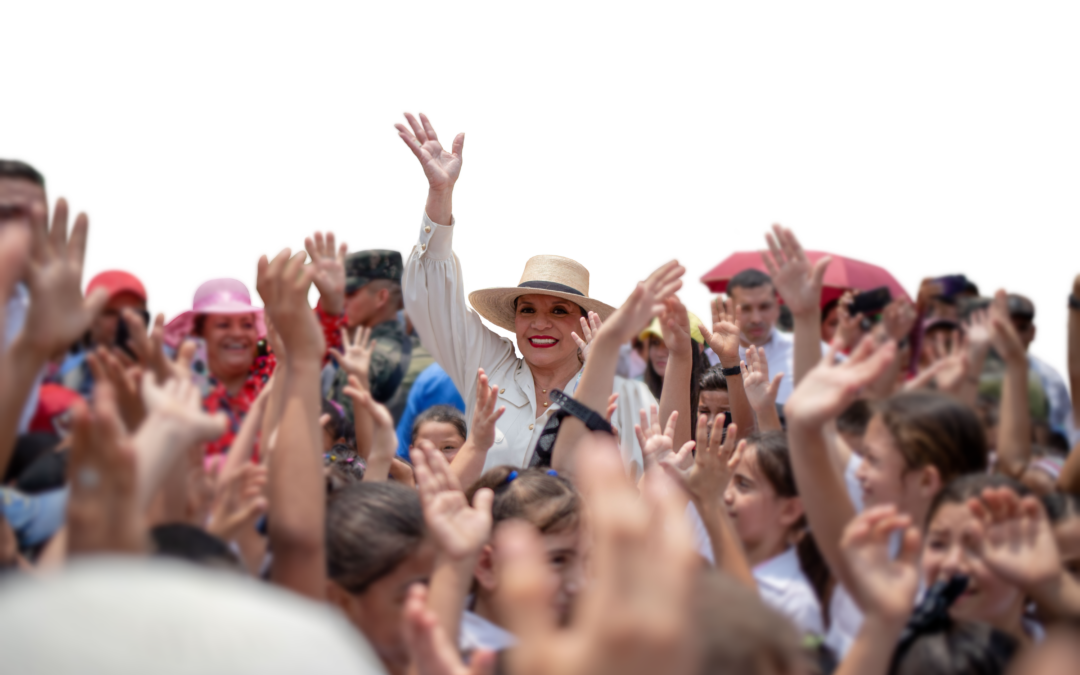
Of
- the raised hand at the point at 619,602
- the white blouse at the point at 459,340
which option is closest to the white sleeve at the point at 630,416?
the white blouse at the point at 459,340

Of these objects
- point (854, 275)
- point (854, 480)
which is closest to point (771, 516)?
point (854, 480)

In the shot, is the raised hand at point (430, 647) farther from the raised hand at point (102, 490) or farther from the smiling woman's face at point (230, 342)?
the smiling woman's face at point (230, 342)

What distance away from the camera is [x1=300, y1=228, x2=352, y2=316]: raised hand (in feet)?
8.64

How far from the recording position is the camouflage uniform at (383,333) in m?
4.88

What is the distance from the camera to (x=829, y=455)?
6.99 ft

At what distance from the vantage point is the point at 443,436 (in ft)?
13.2

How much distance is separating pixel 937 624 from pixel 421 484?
1.12 meters

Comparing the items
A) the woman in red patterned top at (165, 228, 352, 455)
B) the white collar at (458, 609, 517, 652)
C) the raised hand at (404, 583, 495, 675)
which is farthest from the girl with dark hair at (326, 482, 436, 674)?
the raised hand at (404, 583, 495, 675)

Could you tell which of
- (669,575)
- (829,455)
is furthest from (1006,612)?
(669,575)

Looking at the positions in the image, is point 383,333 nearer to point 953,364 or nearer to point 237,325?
point 237,325

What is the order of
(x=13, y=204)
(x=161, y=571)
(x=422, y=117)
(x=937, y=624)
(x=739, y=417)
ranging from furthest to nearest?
(x=422, y=117), (x=739, y=417), (x=937, y=624), (x=13, y=204), (x=161, y=571)

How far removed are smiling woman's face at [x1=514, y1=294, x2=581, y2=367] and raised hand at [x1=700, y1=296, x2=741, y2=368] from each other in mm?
642

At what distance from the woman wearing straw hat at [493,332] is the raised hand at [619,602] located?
2.86m

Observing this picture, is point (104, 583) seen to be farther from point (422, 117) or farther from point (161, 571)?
point (422, 117)
